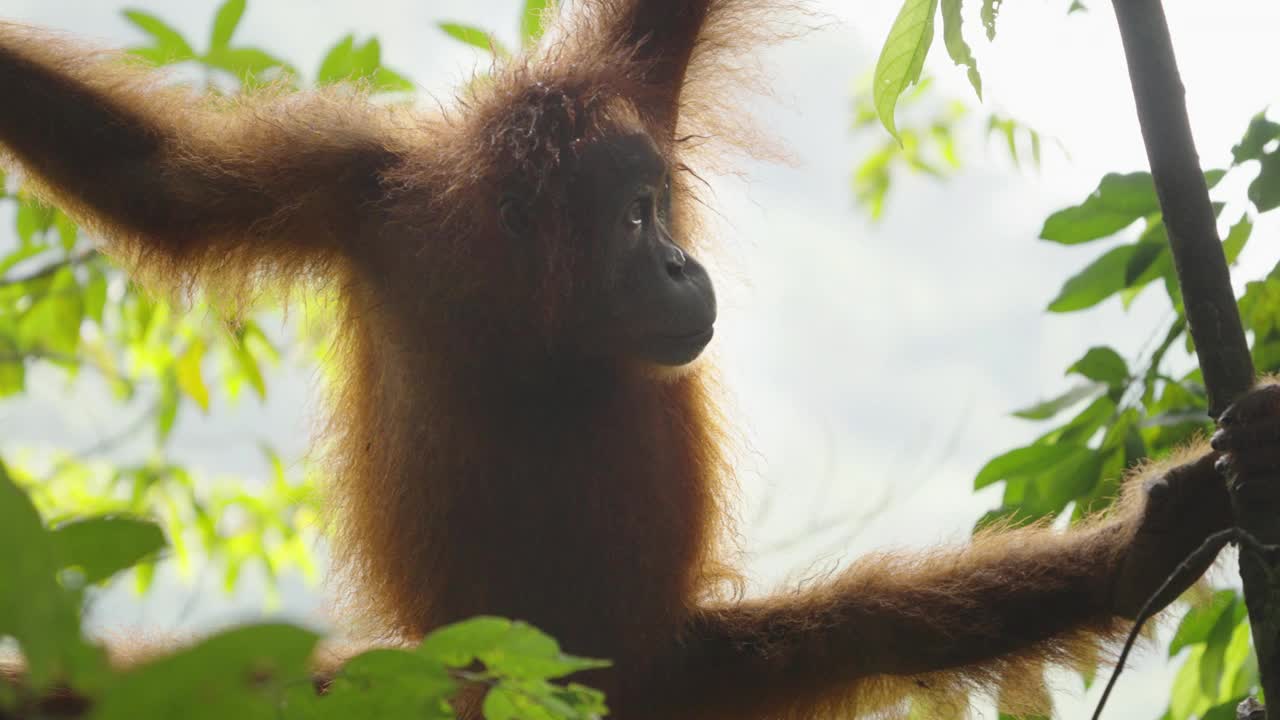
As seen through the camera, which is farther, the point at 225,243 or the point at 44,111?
the point at 225,243

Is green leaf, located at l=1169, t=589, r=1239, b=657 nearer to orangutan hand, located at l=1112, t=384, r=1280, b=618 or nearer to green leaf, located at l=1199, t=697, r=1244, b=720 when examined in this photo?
orangutan hand, located at l=1112, t=384, r=1280, b=618

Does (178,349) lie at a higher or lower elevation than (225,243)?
lower

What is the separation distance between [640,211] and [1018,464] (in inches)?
41.1

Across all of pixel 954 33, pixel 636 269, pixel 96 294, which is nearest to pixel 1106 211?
pixel 954 33

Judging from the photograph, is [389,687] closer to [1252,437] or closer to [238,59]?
[1252,437]

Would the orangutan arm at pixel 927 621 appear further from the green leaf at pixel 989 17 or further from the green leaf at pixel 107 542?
the green leaf at pixel 107 542

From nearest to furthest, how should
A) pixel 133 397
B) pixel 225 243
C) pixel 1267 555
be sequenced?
pixel 1267 555 < pixel 225 243 < pixel 133 397

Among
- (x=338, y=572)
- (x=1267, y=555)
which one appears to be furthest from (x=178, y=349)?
(x=1267, y=555)

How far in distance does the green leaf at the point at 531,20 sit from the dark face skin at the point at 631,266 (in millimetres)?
705

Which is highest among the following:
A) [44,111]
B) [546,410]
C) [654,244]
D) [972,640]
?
[44,111]

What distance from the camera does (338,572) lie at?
3.15 m

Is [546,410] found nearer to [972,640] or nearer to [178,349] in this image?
[972,640]

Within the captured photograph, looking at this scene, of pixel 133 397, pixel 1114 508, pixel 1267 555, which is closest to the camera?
pixel 1267 555

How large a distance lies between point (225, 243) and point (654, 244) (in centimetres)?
104
